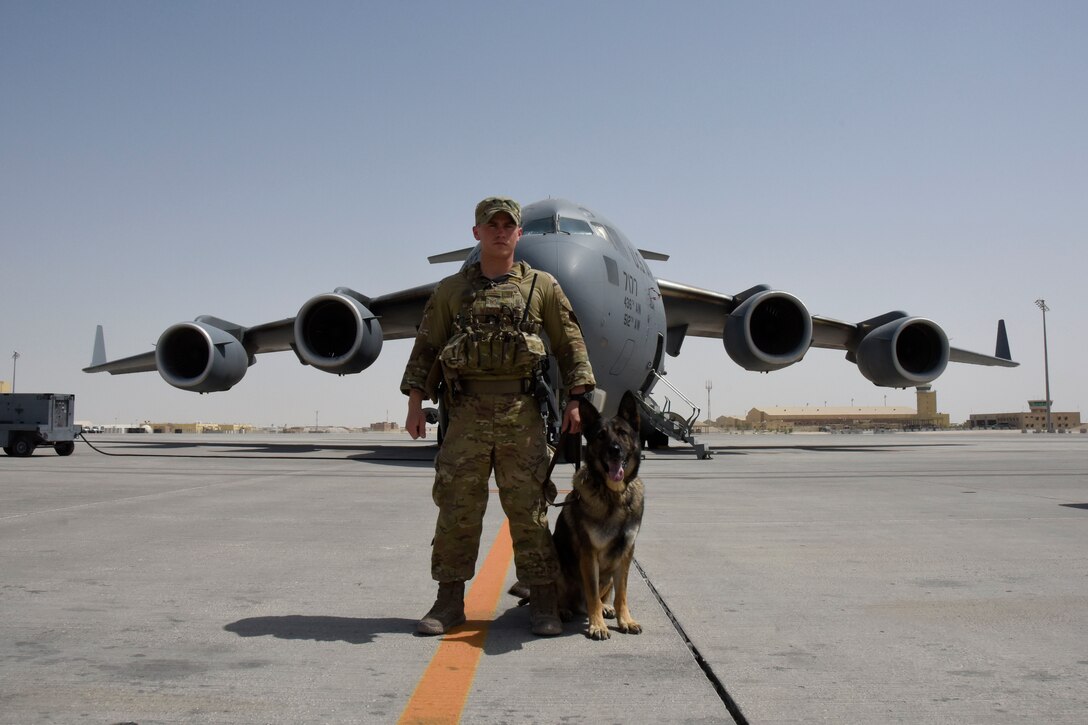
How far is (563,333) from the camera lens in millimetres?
3393

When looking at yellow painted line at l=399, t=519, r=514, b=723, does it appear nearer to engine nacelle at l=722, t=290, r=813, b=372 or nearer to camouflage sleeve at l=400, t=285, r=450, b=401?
camouflage sleeve at l=400, t=285, r=450, b=401

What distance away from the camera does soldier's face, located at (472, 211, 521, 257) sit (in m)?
3.29

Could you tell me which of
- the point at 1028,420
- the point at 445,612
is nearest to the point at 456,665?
the point at 445,612

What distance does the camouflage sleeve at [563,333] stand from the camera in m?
3.33

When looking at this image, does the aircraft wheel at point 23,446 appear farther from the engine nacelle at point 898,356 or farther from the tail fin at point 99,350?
the engine nacelle at point 898,356

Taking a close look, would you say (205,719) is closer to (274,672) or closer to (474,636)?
(274,672)

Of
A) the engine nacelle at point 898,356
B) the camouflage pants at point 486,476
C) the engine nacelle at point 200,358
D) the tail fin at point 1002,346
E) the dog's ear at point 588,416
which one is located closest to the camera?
the dog's ear at point 588,416

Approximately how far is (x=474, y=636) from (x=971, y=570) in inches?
103

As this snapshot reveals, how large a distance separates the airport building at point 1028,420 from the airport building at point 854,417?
17.8ft

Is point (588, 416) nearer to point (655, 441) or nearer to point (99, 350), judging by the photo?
point (655, 441)

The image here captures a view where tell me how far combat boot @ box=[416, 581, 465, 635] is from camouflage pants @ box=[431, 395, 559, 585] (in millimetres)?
54

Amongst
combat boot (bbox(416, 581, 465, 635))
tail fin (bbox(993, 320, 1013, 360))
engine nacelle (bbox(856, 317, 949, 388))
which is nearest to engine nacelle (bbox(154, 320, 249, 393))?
engine nacelle (bbox(856, 317, 949, 388))

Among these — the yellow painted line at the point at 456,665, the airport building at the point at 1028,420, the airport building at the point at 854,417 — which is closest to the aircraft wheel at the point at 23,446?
the yellow painted line at the point at 456,665

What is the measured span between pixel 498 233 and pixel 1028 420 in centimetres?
9179
